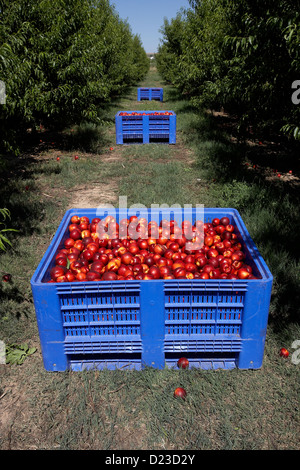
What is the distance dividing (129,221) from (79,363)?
65.8 inches

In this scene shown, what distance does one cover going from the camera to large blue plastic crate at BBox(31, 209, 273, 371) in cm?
277

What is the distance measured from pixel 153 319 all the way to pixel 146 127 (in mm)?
10266

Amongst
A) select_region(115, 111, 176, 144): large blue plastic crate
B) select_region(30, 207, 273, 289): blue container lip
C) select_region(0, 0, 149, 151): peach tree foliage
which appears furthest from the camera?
select_region(115, 111, 176, 144): large blue plastic crate

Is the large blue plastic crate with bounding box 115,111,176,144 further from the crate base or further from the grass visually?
the grass

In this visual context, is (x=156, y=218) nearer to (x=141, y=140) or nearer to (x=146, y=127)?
(x=146, y=127)

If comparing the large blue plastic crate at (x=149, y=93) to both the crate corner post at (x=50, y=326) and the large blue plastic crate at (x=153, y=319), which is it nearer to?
the large blue plastic crate at (x=153, y=319)

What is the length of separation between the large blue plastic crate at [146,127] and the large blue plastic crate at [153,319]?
9.79 m

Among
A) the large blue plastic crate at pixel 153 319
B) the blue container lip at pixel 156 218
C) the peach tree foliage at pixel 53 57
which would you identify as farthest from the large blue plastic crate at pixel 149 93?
the large blue plastic crate at pixel 153 319

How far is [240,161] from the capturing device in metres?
9.36

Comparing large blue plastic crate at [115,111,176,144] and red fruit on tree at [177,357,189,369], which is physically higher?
large blue plastic crate at [115,111,176,144]

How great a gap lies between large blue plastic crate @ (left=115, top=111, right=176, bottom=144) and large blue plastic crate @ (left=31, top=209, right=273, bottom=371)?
9792 mm

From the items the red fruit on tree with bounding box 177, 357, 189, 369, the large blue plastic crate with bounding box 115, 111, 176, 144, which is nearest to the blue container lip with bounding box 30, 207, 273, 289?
the red fruit on tree with bounding box 177, 357, 189, 369

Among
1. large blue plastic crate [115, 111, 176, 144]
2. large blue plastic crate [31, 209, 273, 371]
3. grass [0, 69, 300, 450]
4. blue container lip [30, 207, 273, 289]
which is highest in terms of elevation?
large blue plastic crate [115, 111, 176, 144]

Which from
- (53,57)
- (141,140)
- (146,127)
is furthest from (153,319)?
(141,140)
